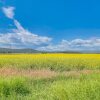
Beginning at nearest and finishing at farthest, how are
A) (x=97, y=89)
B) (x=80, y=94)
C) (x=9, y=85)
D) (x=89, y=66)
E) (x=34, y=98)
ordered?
1. (x=80, y=94)
2. (x=97, y=89)
3. (x=34, y=98)
4. (x=9, y=85)
5. (x=89, y=66)

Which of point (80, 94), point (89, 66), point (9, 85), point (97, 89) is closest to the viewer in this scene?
point (80, 94)

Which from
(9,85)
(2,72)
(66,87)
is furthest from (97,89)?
(2,72)

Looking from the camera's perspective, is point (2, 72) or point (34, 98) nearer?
point (34, 98)

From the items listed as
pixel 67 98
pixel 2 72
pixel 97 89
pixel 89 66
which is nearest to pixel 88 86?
pixel 97 89

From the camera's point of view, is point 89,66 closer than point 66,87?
No

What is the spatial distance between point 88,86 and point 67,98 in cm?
87

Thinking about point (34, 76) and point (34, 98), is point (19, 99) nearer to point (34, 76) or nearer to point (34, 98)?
point (34, 98)

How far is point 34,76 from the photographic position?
53.4 ft

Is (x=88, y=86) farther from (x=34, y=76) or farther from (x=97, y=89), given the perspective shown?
(x=34, y=76)

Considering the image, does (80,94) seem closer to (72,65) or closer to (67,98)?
(67,98)

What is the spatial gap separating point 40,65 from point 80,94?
16.8 metres

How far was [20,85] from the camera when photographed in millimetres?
11609

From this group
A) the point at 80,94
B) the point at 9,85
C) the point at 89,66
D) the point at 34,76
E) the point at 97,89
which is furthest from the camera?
the point at 89,66

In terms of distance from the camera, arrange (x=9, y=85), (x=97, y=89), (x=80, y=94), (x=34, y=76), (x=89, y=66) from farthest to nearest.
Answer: (x=89, y=66), (x=34, y=76), (x=9, y=85), (x=97, y=89), (x=80, y=94)
